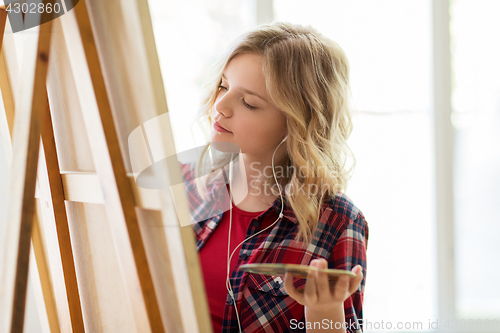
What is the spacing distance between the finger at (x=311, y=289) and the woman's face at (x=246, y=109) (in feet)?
1.34

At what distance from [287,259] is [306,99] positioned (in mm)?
417

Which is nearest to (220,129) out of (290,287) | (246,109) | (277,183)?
(246,109)

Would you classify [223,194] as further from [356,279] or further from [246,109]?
[356,279]

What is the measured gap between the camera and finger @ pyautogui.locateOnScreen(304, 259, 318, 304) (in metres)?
0.60

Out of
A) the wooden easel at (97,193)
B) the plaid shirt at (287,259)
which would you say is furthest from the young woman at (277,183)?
the wooden easel at (97,193)

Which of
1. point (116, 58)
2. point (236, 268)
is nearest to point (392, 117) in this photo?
point (236, 268)

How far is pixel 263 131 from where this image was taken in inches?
36.5

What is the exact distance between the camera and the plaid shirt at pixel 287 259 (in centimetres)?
88

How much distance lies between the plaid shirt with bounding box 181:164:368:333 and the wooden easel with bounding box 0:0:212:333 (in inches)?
12.6

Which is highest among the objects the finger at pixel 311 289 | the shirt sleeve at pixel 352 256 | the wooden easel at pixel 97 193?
the wooden easel at pixel 97 193

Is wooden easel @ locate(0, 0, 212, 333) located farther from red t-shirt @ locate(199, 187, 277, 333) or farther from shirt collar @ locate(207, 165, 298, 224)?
shirt collar @ locate(207, 165, 298, 224)

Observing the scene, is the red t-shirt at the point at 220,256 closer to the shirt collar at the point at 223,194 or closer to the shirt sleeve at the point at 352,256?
the shirt collar at the point at 223,194

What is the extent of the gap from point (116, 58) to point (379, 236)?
1.83m

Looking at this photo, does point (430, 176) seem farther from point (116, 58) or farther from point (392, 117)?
point (116, 58)
